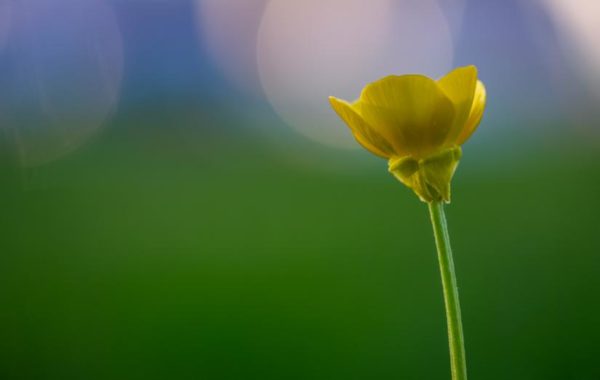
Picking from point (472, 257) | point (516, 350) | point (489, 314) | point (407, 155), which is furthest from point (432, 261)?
point (407, 155)

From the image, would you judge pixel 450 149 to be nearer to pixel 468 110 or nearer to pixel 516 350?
pixel 468 110

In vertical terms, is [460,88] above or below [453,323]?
above

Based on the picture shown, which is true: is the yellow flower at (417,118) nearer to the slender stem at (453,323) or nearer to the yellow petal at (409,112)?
the yellow petal at (409,112)

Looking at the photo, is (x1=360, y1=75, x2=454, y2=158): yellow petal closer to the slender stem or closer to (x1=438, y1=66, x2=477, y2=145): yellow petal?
(x1=438, y1=66, x2=477, y2=145): yellow petal

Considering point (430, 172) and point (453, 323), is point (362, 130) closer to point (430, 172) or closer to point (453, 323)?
point (430, 172)

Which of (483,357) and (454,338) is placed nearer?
(454,338)

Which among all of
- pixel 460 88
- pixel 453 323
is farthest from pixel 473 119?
pixel 453 323
